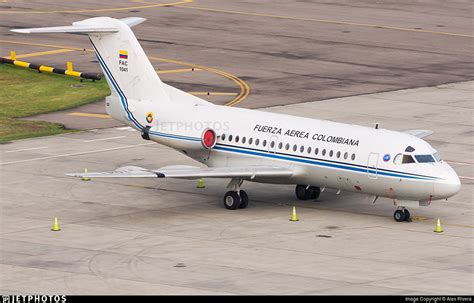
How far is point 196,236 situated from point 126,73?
11.0m

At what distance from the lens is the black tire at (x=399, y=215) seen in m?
45.6

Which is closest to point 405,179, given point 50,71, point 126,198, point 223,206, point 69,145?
point 223,206

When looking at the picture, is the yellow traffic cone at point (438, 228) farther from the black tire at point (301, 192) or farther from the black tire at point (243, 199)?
the black tire at point (243, 199)

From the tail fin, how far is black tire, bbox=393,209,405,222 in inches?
431

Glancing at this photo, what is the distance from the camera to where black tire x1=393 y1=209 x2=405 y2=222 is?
4556 centimetres

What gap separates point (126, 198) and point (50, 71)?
2684 cm

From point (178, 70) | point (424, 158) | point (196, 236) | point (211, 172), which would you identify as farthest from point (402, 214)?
point (178, 70)

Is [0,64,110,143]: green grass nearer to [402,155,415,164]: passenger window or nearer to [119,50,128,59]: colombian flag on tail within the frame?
[119,50,128,59]: colombian flag on tail

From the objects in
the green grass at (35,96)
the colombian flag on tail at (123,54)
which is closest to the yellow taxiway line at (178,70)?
the green grass at (35,96)

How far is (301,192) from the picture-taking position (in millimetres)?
49031

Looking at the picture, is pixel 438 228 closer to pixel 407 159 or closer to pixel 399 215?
pixel 399 215

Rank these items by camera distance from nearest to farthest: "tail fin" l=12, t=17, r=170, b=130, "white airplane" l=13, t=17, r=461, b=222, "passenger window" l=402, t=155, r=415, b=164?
"passenger window" l=402, t=155, r=415, b=164 → "white airplane" l=13, t=17, r=461, b=222 → "tail fin" l=12, t=17, r=170, b=130

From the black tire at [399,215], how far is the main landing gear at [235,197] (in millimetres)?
5718

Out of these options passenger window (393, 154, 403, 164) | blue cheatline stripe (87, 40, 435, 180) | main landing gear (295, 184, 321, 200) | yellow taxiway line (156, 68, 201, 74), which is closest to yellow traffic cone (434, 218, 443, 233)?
blue cheatline stripe (87, 40, 435, 180)
